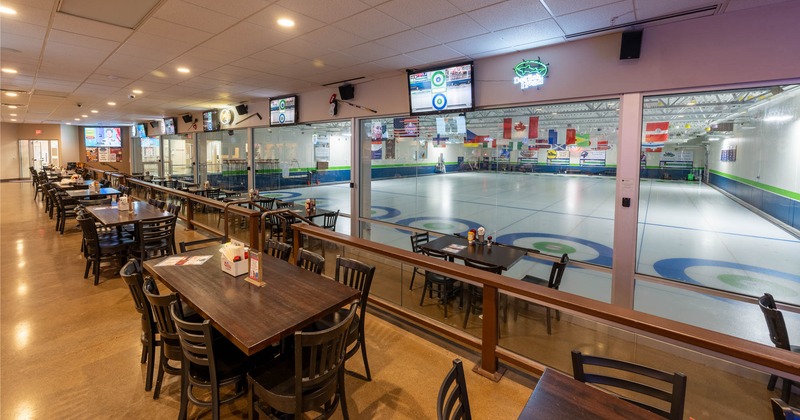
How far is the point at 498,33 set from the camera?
3736mm

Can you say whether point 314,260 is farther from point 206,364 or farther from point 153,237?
point 153,237

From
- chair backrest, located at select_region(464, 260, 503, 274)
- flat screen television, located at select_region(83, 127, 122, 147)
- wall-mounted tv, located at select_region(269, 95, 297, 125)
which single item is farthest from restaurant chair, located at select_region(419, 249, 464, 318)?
flat screen television, located at select_region(83, 127, 122, 147)

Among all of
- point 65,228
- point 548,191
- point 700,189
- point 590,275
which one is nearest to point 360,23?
point 590,275

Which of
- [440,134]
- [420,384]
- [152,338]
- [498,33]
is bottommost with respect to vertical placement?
[420,384]

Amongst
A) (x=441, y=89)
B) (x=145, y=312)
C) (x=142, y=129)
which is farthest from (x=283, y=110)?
(x=142, y=129)

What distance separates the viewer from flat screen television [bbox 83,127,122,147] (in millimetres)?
18906

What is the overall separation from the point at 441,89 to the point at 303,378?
13.6 feet

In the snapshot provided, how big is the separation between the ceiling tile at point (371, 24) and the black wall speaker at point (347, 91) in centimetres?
236

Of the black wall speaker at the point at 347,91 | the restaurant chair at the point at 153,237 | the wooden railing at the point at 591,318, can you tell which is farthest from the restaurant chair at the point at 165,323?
the black wall speaker at the point at 347,91

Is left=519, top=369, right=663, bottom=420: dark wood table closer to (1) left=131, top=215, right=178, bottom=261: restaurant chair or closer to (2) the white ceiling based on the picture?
(2) the white ceiling

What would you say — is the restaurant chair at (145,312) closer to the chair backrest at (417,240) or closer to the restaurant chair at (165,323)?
the restaurant chair at (165,323)

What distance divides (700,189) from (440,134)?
562 inches

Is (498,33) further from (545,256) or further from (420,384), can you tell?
(420,384)

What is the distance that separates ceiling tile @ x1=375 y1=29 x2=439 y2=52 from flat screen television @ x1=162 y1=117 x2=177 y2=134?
11019 millimetres
